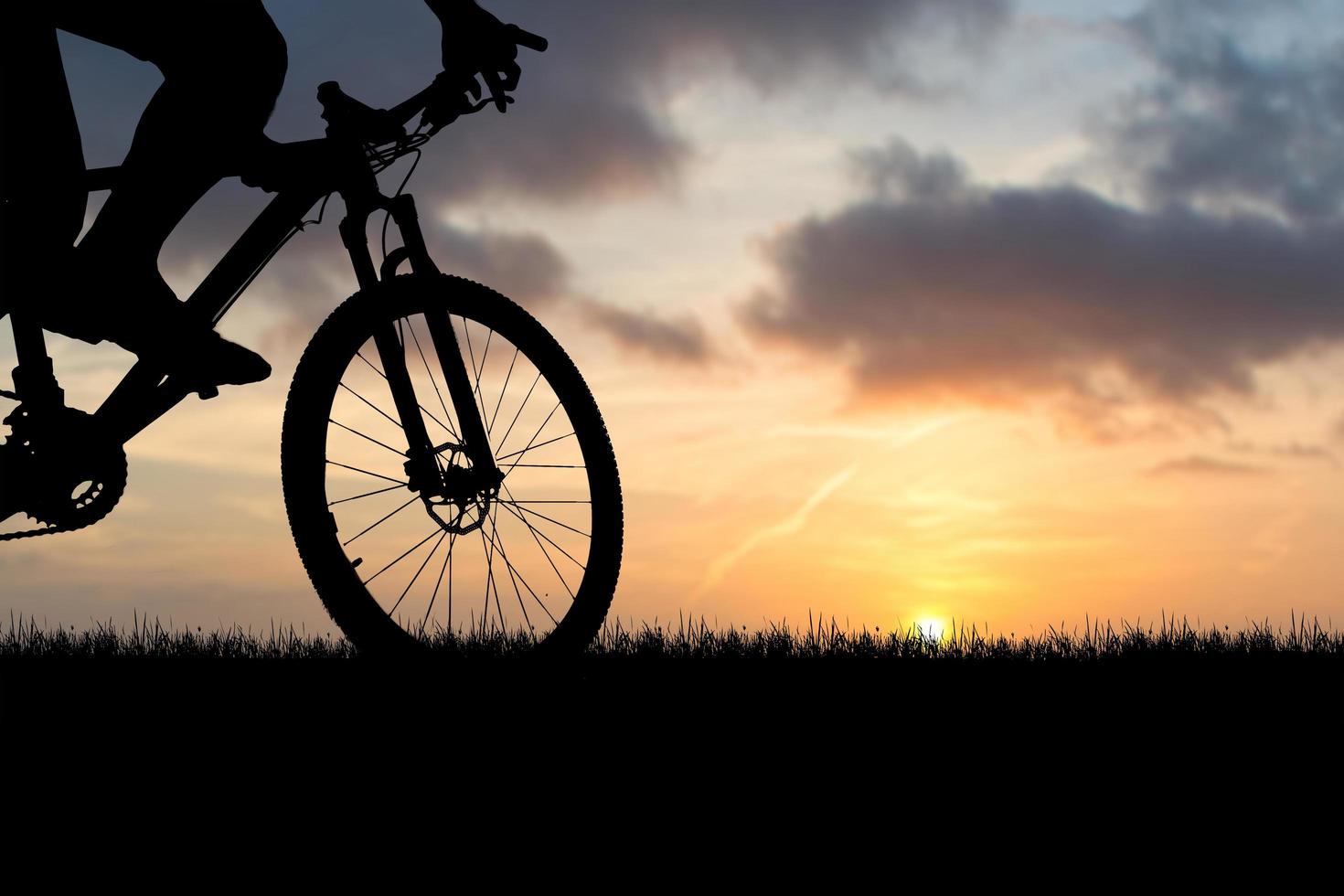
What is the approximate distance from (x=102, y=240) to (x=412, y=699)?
172 centimetres

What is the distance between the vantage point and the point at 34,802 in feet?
9.83

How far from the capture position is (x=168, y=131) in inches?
145

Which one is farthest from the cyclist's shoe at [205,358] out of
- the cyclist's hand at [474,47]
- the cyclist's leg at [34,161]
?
the cyclist's hand at [474,47]

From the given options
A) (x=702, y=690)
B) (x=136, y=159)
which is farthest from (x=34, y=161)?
(x=702, y=690)

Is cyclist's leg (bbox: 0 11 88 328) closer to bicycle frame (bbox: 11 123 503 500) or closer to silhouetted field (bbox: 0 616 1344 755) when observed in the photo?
bicycle frame (bbox: 11 123 503 500)

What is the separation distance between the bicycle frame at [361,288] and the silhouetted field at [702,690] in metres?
0.74

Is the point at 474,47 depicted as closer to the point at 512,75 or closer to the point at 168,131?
the point at 512,75

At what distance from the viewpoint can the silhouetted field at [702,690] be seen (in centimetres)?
370

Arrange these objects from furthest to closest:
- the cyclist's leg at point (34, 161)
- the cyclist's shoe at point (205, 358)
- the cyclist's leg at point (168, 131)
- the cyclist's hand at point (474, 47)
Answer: the cyclist's hand at point (474, 47), the cyclist's shoe at point (205, 358), the cyclist's leg at point (168, 131), the cyclist's leg at point (34, 161)

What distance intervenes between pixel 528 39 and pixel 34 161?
1.65 meters

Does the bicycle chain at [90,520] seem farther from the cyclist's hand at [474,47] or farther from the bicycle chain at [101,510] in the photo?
the cyclist's hand at [474,47]

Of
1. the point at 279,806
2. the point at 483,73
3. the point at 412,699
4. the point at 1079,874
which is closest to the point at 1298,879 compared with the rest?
the point at 1079,874

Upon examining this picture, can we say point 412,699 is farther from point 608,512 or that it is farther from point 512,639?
point 512,639

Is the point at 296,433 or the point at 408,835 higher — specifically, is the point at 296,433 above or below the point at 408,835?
above
